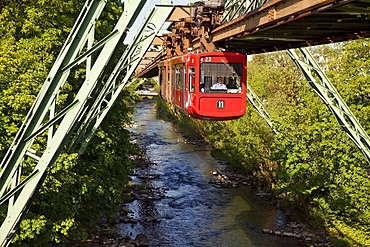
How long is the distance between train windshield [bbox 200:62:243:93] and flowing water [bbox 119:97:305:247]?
9.28 metres

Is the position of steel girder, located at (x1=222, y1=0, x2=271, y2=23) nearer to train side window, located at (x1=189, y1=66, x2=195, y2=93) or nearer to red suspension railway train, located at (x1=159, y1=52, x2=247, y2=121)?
red suspension railway train, located at (x1=159, y1=52, x2=247, y2=121)

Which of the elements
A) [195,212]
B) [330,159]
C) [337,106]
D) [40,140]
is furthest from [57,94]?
[195,212]

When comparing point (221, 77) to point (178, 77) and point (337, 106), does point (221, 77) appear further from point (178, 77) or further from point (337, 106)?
point (337, 106)

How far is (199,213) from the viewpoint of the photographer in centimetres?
2452

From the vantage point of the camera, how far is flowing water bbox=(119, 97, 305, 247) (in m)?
21.0

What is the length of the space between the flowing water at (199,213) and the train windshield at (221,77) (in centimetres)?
928

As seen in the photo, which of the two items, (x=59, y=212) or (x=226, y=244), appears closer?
(x=59, y=212)

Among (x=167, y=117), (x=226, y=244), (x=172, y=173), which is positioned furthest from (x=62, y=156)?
(x=167, y=117)

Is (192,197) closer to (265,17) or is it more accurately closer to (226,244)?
(226,244)

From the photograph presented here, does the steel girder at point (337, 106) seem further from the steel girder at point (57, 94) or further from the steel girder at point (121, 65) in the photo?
the steel girder at point (57, 94)

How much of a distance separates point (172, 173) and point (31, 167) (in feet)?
71.2

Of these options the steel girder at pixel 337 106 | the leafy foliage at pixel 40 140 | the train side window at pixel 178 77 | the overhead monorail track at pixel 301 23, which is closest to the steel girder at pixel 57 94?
the overhead monorail track at pixel 301 23

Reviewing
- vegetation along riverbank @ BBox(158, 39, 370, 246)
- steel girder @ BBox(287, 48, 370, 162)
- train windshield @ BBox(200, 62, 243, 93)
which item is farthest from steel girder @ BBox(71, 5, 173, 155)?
vegetation along riverbank @ BBox(158, 39, 370, 246)

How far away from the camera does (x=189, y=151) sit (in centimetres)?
4138
